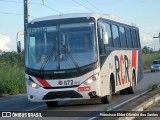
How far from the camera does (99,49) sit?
52.2 ft

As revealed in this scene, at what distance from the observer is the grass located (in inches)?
1129

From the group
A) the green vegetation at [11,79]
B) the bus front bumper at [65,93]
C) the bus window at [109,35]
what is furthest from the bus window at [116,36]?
the green vegetation at [11,79]

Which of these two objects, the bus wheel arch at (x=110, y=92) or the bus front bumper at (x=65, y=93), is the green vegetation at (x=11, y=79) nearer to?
the bus wheel arch at (x=110, y=92)

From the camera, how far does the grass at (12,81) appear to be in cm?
2869

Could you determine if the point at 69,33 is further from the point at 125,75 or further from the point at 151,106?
the point at 125,75

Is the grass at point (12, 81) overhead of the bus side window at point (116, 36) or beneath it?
beneath

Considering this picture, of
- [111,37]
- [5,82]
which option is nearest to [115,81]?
[111,37]

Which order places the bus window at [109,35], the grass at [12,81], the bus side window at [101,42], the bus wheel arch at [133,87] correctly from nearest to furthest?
the bus side window at [101,42] → the bus window at [109,35] → the bus wheel arch at [133,87] → the grass at [12,81]

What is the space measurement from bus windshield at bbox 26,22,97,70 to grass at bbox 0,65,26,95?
12.8 m

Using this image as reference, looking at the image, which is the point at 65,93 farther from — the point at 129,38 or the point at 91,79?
the point at 129,38

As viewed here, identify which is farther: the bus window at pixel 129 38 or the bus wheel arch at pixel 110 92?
the bus window at pixel 129 38

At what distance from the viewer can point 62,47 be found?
51.6ft

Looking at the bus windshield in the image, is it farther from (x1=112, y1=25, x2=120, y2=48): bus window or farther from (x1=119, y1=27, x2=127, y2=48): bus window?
(x1=119, y1=27, x2=127, y2=48): bus window

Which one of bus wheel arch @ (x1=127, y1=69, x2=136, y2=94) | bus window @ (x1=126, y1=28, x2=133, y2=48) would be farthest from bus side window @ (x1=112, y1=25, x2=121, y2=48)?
bus wheel arch @ (x1=127, y1=69, x2=136, y2=94)
